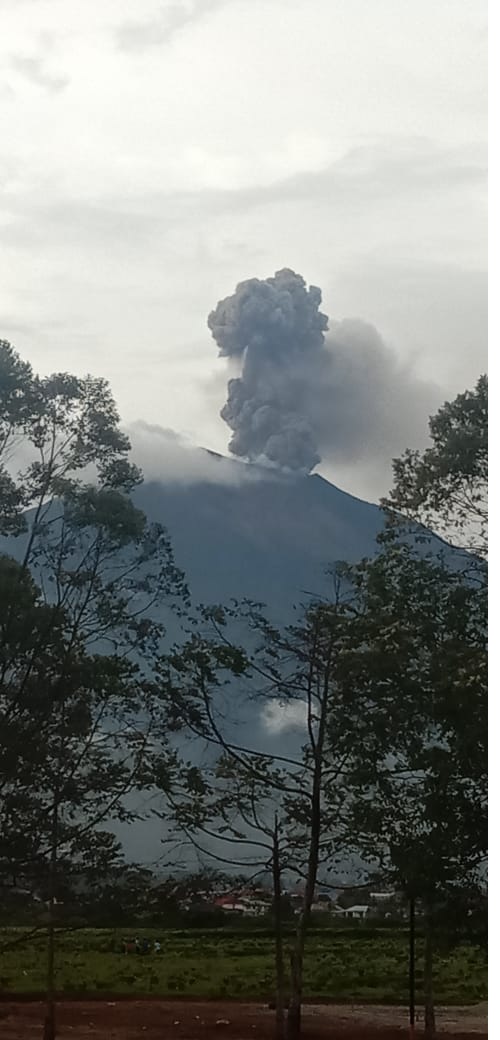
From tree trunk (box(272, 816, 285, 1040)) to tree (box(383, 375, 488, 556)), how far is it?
2.90 ft

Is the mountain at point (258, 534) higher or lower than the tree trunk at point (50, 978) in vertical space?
higher

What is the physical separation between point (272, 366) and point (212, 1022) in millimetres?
1678

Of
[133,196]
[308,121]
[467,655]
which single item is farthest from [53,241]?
[467,655]

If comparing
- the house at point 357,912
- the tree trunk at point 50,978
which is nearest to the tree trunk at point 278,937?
the house at point 357,912

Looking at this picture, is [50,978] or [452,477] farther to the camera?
[452,477]

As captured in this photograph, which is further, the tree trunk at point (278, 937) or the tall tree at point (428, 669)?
the tall tree at point (428, 669)

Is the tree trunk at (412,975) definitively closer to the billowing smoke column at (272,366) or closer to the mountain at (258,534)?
the mountain at (258,534)

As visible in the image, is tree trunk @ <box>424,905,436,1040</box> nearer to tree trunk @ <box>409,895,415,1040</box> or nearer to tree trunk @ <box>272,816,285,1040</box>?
tree trunk @ <box>409,895,415,1040</box>

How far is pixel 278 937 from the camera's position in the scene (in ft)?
11.5

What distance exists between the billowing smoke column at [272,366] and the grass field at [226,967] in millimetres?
1226

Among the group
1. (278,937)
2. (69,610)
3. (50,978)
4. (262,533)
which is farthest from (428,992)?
(69,610)

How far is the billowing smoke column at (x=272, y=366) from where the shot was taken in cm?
362

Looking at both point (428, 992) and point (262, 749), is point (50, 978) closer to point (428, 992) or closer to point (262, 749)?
point (262, 749)

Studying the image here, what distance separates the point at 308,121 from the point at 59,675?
160 centimetres
